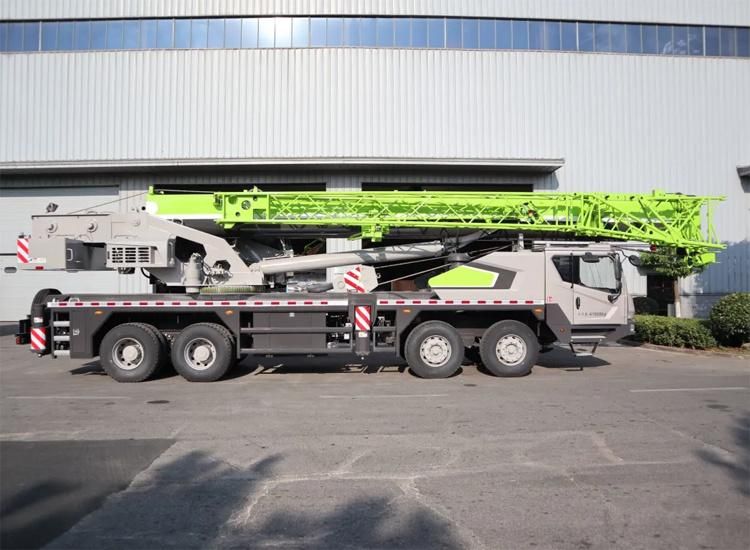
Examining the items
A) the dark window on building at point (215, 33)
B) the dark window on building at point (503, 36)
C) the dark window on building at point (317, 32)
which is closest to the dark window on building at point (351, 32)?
the dark window on building at point (317, 32)

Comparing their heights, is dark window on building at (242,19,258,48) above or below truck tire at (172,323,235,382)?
above

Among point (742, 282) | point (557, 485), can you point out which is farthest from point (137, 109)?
point (742, 282)

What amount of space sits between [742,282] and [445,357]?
1736 cm

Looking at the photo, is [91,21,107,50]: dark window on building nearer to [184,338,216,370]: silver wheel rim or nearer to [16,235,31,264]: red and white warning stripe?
[16,235,31,264]: red and white warning stripe

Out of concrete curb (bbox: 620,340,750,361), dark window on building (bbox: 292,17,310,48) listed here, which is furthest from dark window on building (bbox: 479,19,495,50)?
concrete curb (bbox: 620,340,750,361)

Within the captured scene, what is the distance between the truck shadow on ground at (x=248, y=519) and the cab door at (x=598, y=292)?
23.2 ft

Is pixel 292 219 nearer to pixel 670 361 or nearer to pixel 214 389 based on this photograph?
pixel 214 389

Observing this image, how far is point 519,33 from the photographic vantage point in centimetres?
2061

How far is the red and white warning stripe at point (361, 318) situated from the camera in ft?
32.6

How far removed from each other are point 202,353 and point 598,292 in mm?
7665

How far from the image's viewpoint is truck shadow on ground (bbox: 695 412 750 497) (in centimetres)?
464

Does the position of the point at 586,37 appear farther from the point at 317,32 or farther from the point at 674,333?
the point at 674,333

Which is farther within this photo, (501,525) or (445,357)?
(445,357)

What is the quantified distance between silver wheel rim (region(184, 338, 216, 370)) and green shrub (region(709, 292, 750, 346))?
12598 mm
